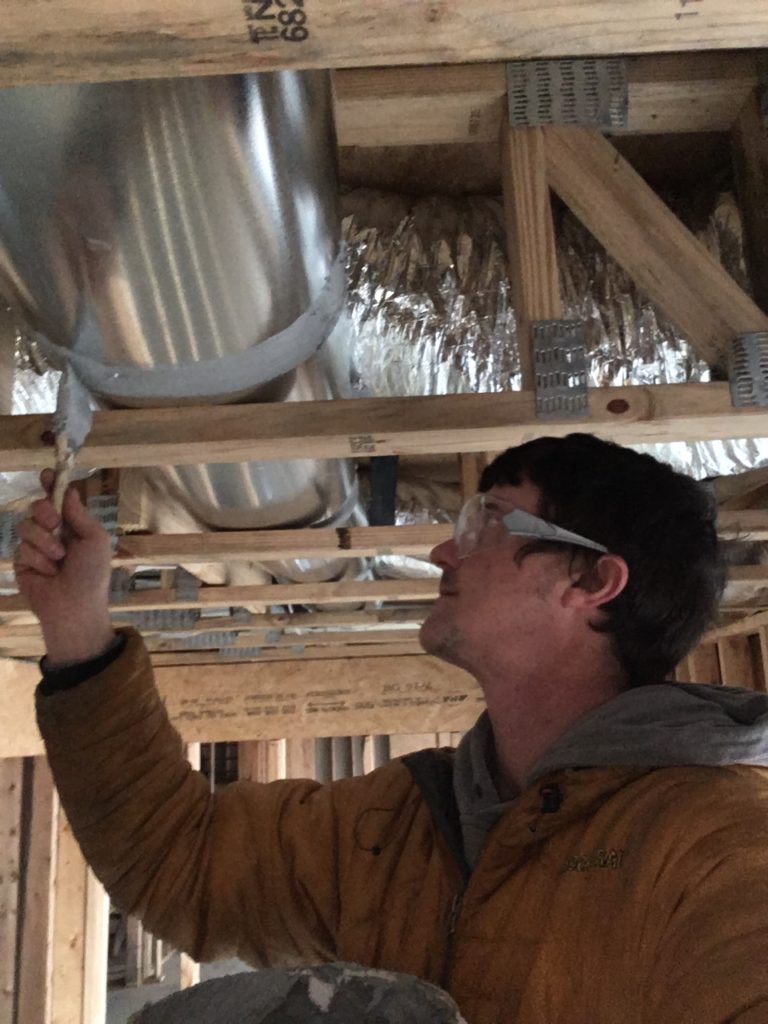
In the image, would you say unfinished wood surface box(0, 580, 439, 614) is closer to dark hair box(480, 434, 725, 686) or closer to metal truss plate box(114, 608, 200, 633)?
metal truss plate box(114, 608, 200, 633)

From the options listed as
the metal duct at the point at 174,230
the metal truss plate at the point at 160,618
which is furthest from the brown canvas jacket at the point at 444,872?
the metal truss plate at the point at 160,618

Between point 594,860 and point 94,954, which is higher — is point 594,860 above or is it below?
above

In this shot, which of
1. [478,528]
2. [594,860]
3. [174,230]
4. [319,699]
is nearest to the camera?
[594,860]

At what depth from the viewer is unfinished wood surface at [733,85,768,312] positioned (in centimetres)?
124

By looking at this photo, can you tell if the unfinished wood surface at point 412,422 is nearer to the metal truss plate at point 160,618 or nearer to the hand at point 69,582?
the hand at point 69,582

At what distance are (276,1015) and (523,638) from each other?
502 millimetres

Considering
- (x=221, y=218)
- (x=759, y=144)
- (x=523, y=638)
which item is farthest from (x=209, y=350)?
(x=759, y=144)

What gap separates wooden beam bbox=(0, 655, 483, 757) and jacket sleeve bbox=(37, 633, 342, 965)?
127 inches

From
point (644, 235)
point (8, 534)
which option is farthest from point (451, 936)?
point (8, 534)

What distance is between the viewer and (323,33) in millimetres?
502

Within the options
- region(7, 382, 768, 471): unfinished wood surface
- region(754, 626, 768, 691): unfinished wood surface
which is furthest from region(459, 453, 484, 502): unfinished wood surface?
region(754, 626, 768, 691): unfinished wood surface

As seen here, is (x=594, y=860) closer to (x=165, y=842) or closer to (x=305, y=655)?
(x=165, y=842)

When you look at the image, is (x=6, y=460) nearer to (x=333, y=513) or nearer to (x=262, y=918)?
(x=262, y=918)

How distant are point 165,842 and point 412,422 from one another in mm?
601
